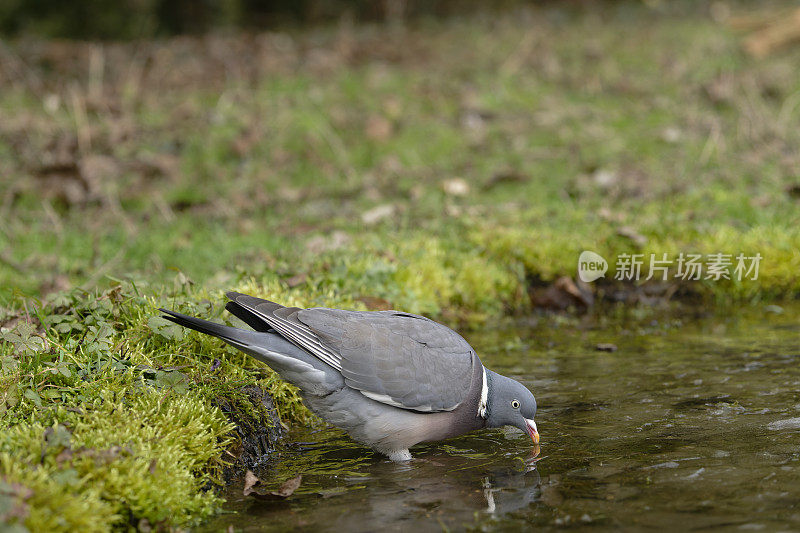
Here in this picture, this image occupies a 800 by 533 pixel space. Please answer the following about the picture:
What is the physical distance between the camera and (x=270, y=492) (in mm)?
3496

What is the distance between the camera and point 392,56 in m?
12.7

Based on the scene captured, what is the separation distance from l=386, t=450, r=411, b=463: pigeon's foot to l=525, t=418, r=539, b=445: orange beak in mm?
636

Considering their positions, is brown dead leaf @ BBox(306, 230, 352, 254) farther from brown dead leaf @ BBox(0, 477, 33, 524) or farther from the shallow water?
brown dead leaf @ BBox(0, 477, 33, 524)

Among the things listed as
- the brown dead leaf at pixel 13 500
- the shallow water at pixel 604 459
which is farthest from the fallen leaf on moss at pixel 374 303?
the brown dead leaf at pixel 13 500

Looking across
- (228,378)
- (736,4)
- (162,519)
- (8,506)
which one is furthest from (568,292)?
(736,4)

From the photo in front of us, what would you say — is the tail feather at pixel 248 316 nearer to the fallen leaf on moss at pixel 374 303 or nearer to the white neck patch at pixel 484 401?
the white neck patch at pixel 484 401

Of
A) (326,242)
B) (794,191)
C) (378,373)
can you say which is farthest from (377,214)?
(794,191)

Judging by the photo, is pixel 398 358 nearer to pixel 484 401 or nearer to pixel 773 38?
pixel 484 401

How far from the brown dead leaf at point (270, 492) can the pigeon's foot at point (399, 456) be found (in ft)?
1.91

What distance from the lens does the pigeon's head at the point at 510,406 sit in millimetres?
4156

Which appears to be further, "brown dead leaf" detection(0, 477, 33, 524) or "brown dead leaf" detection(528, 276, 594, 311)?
"brown dead leaf" detection(528, 276, 594, 311)

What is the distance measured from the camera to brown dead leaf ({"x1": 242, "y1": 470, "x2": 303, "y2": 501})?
3496 millimetres

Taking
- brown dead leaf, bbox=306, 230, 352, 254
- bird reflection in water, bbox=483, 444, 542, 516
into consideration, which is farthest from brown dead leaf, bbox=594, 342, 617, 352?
brown dead leaf, bbox=306, 230, 352, 254

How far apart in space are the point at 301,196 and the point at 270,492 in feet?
17.9
